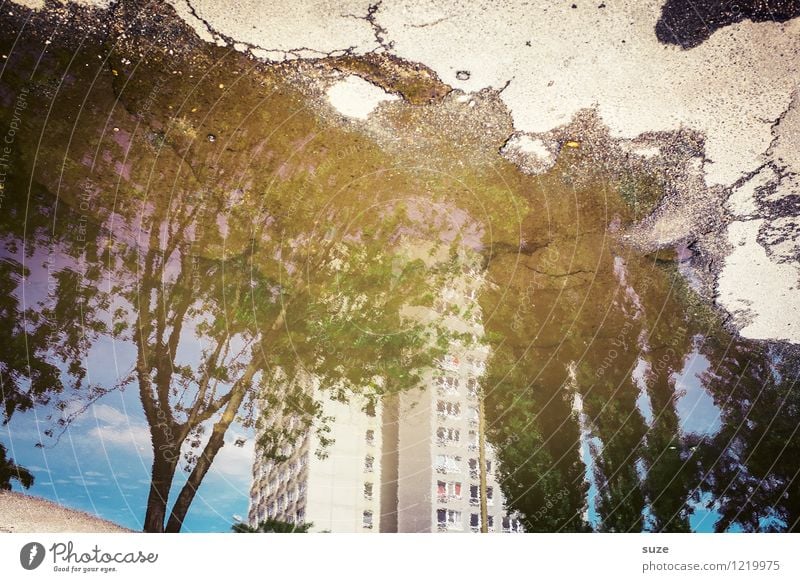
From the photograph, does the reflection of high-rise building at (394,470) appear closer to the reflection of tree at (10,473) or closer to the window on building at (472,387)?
the window on building at (472,387)

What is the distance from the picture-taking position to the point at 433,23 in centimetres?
281

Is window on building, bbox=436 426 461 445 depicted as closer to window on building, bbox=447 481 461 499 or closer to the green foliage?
window on building, bbox=447 481 461 499

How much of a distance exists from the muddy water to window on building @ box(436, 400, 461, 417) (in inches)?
8.1

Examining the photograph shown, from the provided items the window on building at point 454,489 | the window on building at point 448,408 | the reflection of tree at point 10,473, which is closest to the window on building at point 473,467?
the window on building at point 454,489

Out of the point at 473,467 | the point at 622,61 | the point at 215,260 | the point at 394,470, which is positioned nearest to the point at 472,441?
the point at 473,467

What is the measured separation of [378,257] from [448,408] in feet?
2.91

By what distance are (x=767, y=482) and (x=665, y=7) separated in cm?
280

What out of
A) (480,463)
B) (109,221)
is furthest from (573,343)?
(109,221)

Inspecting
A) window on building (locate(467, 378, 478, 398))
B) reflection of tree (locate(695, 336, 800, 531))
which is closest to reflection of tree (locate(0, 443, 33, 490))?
window on building (locate(467, 378, 478, 398))

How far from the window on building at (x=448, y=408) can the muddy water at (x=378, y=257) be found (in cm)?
21

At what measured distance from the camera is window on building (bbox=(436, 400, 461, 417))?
321cm

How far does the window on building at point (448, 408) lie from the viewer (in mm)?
3215

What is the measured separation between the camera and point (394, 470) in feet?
9.95

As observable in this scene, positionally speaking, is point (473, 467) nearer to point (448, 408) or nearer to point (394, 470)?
point (448, 408)
